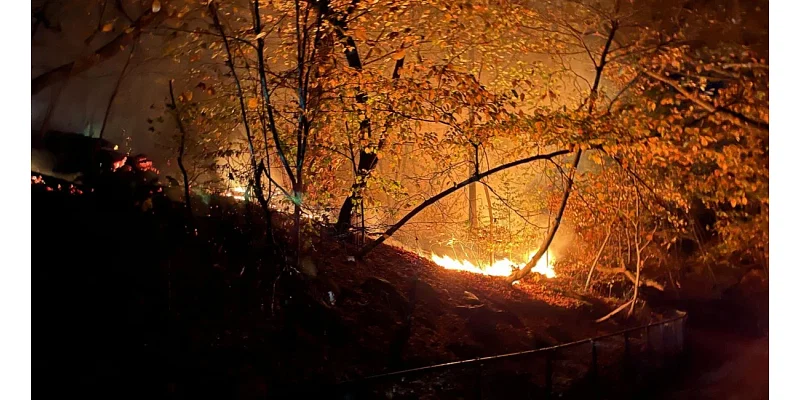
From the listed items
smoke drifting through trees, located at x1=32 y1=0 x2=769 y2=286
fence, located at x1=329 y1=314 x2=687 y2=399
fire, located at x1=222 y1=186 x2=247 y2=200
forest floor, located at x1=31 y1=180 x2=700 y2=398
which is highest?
smoke drifting through trees, located at x1=32 y1=0 x2=769 y2=286

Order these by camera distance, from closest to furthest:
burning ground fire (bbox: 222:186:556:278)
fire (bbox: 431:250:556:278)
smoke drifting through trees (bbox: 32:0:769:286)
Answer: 1. smoke drifting through trees (bbox: 32:0:769:286)
2. burning ground fire (bbox: 222:186:556:278)
3. fire (bbox: 431:250:556:278)

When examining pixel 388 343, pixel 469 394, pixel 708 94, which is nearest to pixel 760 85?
pixel 708 94

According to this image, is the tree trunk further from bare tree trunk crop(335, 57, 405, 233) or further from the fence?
bare tree trunk crop(335, 57, 405, 233)

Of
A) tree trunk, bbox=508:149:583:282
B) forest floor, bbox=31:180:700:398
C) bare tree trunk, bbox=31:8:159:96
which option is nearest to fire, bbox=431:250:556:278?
tree trunk, bbox=508:149:583:282

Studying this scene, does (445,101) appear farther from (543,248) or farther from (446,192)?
(543,248)

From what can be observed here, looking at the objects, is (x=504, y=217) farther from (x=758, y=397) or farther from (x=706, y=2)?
(x=758, y=397)

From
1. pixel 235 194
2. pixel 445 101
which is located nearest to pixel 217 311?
pixel 235 194

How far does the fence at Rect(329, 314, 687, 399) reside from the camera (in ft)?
19.7

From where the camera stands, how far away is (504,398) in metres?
6.77

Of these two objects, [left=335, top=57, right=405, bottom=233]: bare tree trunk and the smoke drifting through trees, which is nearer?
the smoke drifting through trees

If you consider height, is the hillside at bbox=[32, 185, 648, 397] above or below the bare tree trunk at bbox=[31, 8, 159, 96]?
below

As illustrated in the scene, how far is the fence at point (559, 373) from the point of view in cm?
602

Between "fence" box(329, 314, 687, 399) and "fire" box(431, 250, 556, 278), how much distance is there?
11.5ft

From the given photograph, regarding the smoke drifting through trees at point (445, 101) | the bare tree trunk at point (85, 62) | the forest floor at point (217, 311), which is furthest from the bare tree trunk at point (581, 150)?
the bare tree trunk at point (85, 62)
